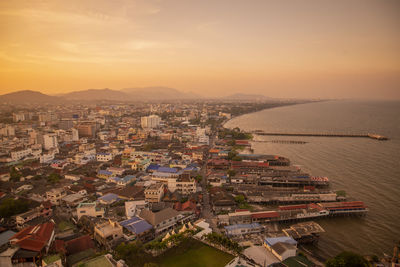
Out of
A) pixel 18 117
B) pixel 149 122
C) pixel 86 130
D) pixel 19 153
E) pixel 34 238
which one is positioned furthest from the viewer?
pixel 18 117

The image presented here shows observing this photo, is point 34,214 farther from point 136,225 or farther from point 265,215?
point 265,215

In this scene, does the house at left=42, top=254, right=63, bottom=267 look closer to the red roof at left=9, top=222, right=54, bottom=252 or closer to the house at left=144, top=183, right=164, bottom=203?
the red roof at left=9, top=222, right=54, bottom=252

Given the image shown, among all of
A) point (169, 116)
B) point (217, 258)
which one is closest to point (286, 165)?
point (217, 258)

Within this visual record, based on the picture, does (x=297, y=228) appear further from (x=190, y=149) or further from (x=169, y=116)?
(x=169, y=116)

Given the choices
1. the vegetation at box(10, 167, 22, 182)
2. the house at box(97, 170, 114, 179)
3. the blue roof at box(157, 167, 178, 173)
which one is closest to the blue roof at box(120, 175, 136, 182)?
the house at box(97, 170, 114, 179)

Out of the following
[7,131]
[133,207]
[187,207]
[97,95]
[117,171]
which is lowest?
[187,207]

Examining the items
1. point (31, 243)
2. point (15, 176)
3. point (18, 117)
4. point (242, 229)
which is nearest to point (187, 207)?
point (242, 229)
